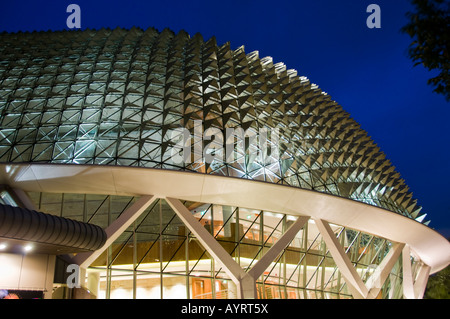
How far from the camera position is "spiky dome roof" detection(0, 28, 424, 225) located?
2536 cm

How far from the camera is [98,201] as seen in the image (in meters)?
25.3

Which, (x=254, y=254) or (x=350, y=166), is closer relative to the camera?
(x=254, y=254)

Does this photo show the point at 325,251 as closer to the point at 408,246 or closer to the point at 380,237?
the point at 380,237

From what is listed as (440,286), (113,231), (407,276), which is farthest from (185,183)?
(440,286)

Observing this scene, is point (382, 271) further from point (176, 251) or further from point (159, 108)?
point (159, 108)

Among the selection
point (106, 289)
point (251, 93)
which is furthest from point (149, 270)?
point (251, 93)

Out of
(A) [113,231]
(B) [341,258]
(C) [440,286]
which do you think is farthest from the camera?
(C) [440,286]

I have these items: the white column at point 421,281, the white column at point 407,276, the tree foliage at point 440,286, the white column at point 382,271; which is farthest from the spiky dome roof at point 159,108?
the tree foliage at point 440,286

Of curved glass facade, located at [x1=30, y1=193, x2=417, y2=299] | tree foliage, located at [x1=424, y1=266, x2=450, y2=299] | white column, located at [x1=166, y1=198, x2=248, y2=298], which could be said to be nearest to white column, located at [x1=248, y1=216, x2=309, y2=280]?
white column, located at [x1=166, y1=198, x2=248, y2=298]

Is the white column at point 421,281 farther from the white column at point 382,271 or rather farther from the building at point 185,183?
the white column at point 382,271

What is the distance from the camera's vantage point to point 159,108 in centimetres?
2738

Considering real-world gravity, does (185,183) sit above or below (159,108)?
below

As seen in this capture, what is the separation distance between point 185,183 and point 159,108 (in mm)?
6578
